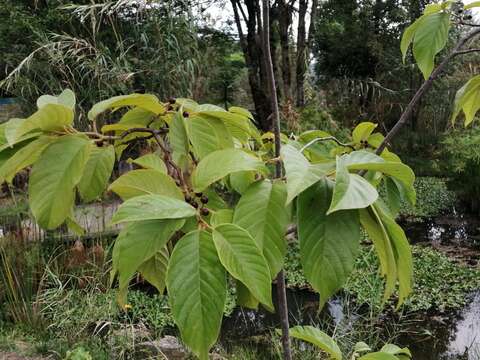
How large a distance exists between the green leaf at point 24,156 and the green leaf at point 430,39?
0.42 m

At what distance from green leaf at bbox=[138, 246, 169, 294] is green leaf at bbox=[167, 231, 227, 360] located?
167 mm

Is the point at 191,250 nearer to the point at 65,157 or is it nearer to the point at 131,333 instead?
the point at 65,157

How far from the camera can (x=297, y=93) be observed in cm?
721

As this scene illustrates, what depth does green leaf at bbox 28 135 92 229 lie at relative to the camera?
396 millimetres

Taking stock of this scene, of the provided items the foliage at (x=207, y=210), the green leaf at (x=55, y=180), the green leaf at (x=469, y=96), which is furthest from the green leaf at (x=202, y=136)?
the green leaf at (x=469, y=96)

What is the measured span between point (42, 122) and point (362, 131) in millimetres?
411

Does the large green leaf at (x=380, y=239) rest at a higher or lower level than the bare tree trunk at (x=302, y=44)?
lower

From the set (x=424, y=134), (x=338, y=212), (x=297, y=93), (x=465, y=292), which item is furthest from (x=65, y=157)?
(x=424, y=134)

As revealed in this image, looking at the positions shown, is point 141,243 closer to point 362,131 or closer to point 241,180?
point 241,180

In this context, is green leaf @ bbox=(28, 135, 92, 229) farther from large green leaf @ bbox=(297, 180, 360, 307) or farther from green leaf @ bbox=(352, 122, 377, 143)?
green leaf @ bbox=(352, 122, 377, 143)

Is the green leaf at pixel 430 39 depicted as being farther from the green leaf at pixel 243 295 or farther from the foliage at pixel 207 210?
the green leaf at pixel 243 295

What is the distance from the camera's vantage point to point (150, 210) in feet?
1.10

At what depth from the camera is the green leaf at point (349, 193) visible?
11.8 inches

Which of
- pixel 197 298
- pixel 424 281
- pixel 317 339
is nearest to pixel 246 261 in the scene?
pixel 197 298
